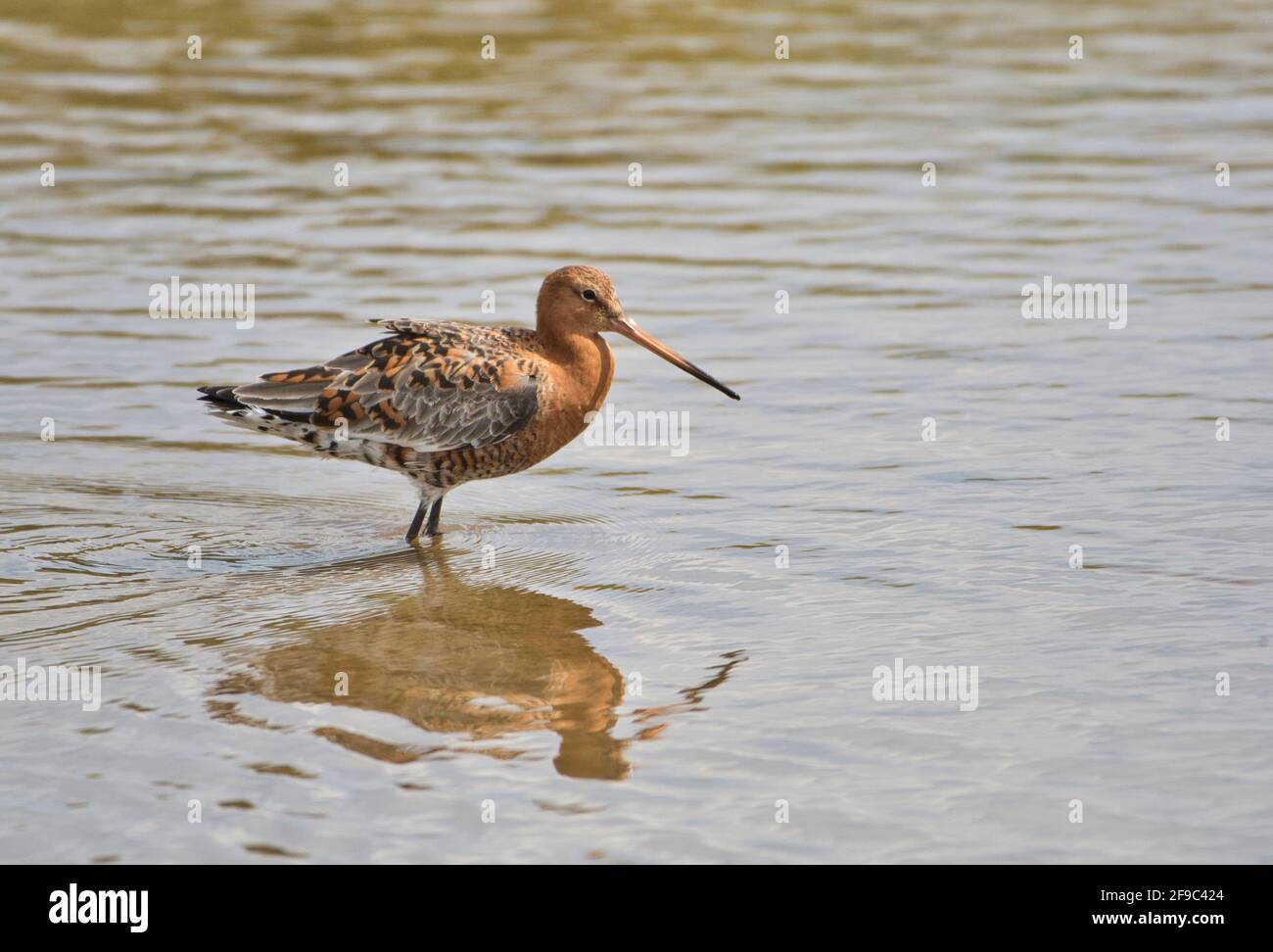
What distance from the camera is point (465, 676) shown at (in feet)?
25.8

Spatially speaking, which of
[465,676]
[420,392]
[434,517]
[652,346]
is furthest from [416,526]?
[465,676]

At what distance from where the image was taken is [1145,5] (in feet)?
84.2

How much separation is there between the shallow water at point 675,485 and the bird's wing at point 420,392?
2.13 feet

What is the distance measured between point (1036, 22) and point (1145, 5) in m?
1.96

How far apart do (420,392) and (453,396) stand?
0.19 metres

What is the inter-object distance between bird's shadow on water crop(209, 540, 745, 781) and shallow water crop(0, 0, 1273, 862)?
26mm

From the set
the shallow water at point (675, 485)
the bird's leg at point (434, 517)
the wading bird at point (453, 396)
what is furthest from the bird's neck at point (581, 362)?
the bird's leg at point (434, 517)

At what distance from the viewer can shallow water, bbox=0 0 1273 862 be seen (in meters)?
6.71

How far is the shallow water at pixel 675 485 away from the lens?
264 inches

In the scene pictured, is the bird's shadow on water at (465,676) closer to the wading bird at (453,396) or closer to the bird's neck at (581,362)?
the wading bird at (453,396)

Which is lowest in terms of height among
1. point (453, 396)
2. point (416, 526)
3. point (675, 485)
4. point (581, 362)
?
point (416, 526)

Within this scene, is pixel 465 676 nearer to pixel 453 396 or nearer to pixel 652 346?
pixel 453 396
